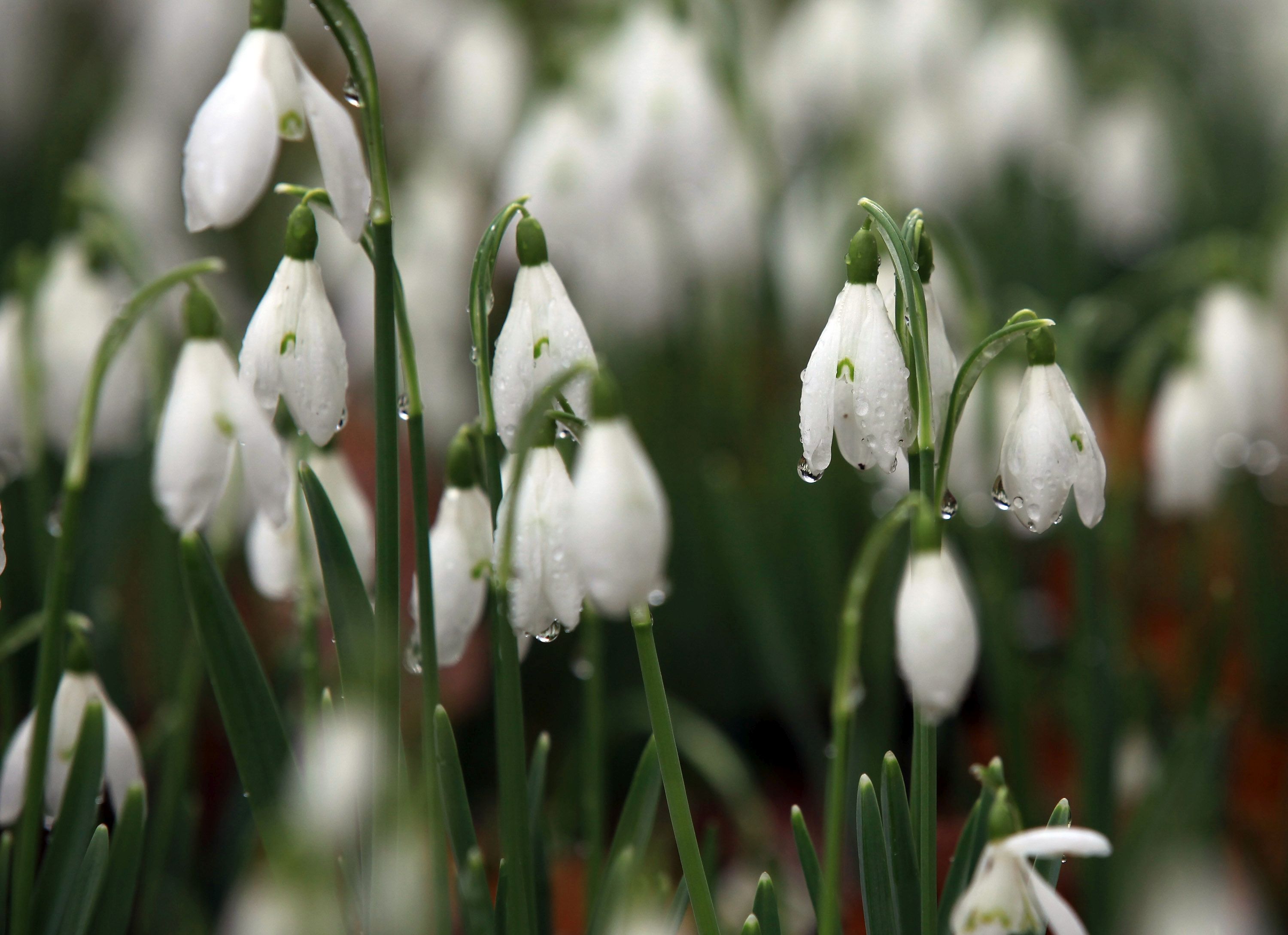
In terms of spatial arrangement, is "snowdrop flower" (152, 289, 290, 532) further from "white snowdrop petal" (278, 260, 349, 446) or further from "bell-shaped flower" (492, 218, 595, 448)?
"bell-shaped flower" (492, 218, 595, 448)

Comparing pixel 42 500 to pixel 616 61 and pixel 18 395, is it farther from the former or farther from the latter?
pixel 616 61

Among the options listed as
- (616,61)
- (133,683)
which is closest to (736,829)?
(133,683)

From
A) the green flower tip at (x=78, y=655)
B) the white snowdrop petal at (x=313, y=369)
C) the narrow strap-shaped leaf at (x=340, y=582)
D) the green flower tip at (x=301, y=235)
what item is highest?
the green flower tip at (x=301, y=235)

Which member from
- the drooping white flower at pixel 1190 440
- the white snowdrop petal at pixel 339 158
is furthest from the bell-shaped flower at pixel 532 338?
the drooping white flower at pixel 1190 440

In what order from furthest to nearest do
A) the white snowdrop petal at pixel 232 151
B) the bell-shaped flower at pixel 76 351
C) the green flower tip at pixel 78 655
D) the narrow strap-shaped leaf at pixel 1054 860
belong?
the bell-shaped flower at pixel 76 351, the green flower tip at pixel 78 655, the narrow strap-shaped leaf at pixel 1054 860, the white snowdrop petal at pixel 232 151

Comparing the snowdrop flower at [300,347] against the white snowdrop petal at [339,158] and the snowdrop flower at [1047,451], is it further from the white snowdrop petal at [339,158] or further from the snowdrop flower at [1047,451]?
the snowdrop flower at [1047,451]

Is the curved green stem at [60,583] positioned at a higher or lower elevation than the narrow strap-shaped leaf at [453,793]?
higher
